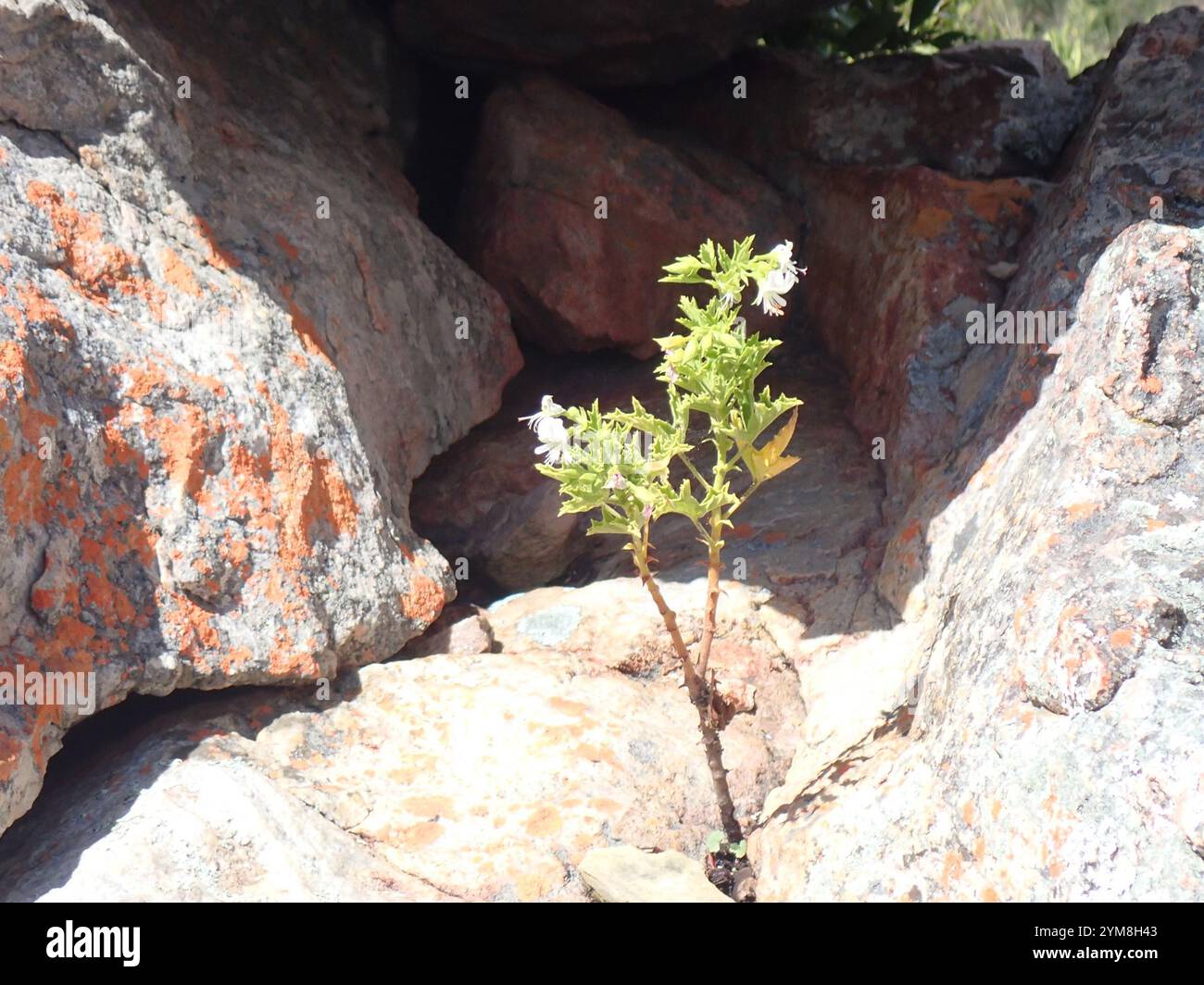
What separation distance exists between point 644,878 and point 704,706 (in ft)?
1.44

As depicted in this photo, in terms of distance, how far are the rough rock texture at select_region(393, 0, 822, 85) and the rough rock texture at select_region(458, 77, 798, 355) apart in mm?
148

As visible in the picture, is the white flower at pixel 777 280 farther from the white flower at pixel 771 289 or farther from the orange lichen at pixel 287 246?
the orange lichen at pixel 287 246

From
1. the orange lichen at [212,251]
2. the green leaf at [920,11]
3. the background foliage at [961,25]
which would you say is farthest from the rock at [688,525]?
the green leaf at [920,11]

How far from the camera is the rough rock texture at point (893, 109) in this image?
14.9ft

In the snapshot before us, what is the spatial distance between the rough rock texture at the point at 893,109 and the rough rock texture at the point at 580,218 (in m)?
0.41

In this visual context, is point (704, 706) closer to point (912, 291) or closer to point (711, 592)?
point (711, 592)

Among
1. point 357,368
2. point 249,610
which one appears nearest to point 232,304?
point 357,368

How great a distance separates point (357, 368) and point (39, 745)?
1.58 meters

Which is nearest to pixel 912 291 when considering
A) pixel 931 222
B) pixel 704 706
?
pixel 931 222

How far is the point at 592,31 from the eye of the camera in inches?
183

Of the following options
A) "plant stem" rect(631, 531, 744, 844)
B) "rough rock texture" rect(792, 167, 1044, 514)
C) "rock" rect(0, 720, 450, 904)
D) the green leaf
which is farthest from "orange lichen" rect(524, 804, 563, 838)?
the green leaf

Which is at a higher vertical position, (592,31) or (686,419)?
(592,31)

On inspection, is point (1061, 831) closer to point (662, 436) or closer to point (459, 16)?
point (662, 436)

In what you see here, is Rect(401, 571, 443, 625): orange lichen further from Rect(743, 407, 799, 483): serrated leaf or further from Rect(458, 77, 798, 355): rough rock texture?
Rect(458, 77, 798, 355): rough rock texture
